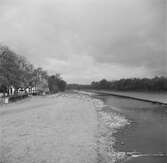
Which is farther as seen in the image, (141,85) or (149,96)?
(141,85)

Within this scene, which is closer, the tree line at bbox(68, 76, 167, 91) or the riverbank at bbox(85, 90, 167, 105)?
the riverbank at bbox(85, 90, 167, 105)

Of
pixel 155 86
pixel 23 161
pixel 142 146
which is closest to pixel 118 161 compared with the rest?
pixel 142 146

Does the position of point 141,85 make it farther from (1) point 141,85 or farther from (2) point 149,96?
(2) point 149,96

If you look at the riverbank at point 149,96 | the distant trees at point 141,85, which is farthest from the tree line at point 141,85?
the riverbank at point 149,96

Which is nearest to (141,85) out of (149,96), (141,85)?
(141,85)

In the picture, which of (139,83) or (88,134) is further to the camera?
(139,83)

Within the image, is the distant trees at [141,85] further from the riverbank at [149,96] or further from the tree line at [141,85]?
the riverbank at [149,96]

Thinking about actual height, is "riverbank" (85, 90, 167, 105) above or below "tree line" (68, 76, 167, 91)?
below

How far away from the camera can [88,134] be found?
26.1 ft

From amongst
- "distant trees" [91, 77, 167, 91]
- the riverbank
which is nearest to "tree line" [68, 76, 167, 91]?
"distant trees" [91, 77, 167, 91]

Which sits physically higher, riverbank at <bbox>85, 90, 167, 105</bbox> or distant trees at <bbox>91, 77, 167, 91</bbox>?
distant trees at <bbox>91, 77, 167, 91</bbox>

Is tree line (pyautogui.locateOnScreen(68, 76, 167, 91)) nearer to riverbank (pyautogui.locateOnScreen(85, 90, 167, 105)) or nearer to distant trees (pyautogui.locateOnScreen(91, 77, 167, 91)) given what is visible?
distant trees (pyautogui.locateOnScreen(91, 77, 167, 91))

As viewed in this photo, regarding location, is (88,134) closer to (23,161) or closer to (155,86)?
(23,161)

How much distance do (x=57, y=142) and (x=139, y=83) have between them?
309 ft
